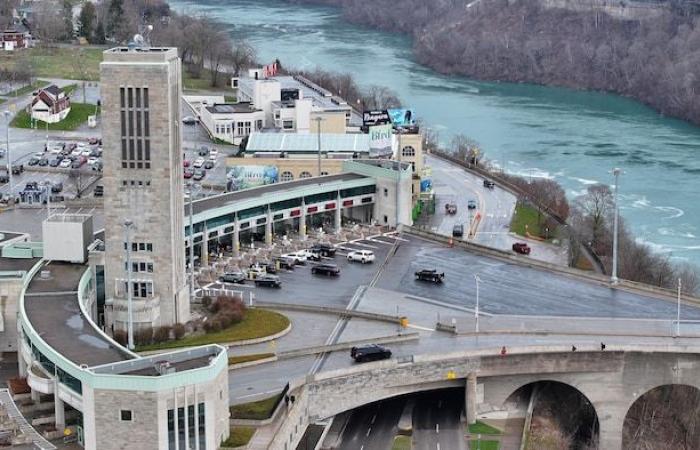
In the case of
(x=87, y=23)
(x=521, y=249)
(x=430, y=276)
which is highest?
(x=87, y=23)

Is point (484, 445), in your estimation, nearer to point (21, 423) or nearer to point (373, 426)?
point (373, 426)

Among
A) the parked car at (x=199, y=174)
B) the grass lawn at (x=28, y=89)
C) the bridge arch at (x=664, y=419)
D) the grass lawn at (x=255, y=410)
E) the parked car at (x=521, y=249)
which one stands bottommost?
the bridge arch at (x=664, y=419)

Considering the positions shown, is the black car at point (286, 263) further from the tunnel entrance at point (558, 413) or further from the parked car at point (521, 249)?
the tunnel entrance at point (558, 413)

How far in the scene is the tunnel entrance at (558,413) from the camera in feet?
142

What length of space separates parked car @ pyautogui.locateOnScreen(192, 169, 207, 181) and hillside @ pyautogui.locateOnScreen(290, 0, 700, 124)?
184ft

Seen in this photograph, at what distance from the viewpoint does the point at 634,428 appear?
45.7 meters

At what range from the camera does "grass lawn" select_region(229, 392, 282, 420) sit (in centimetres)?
3762

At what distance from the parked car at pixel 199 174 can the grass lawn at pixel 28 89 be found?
1201 inches

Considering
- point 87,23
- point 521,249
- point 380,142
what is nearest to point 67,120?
point 380,142

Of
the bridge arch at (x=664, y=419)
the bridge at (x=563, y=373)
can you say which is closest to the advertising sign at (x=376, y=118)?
the bridge arch at (x=664, y=419)

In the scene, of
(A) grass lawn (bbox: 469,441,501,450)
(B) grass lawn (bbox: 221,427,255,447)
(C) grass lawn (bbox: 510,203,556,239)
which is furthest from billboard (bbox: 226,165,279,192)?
(B) grass lawn (bbox: 221,427,255,447)

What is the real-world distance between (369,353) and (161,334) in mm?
6902

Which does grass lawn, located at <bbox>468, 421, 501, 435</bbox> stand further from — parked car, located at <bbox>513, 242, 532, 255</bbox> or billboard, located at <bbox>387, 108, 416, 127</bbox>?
billboard, located at <bbox>387, 108, 416, 127</bbox>

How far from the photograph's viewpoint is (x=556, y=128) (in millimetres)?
103688
